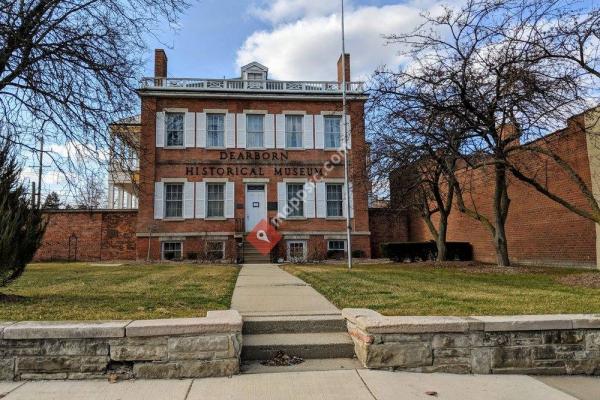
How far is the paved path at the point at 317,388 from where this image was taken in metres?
4.13

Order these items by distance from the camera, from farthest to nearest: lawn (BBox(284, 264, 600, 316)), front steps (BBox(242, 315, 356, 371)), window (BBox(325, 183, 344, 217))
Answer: window (BBox(325, 183, 344, 217)), lawn (BBox(284, 264, 600, 316)), front steps (BBox(242, 315, 356, 371))

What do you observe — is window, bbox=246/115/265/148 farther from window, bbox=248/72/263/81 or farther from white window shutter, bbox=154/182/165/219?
white window shutter, bbox=154/182/165/219

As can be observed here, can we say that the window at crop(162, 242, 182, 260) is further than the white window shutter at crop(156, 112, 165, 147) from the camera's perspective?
No

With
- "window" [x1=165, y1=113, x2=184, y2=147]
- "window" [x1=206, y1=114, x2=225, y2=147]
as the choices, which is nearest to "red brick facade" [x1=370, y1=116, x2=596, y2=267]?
"window" [x1=206, y1=114, x2=225, y2=147]

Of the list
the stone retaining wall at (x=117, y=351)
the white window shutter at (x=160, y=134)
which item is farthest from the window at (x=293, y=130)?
the stone retaining wall at (x=117, y=351)

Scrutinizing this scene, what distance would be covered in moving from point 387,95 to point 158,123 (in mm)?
13441

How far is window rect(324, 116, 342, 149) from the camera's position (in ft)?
79.7

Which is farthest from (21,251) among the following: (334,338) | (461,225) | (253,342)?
(461,225)

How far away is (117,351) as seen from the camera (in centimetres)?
461

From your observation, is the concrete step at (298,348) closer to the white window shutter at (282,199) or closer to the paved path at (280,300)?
the paved path at (280,300)

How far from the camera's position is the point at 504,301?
7.13m

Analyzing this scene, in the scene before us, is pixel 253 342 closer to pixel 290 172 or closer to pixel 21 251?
pixel 21 251

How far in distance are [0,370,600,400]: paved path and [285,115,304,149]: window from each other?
1985 centimetres

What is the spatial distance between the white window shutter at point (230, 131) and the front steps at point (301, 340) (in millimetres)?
18246
